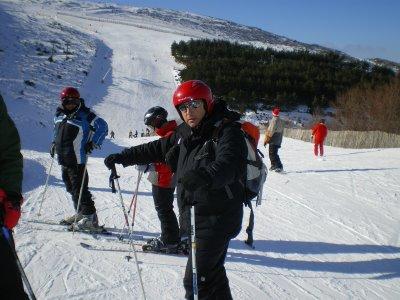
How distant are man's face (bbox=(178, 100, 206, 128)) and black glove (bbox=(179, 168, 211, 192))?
2.05ft

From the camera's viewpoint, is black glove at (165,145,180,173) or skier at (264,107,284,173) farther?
skier at (264,107,284,173)

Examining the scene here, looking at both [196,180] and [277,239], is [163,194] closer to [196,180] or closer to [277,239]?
[277,239]

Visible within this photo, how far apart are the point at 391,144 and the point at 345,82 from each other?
46685 millimetres

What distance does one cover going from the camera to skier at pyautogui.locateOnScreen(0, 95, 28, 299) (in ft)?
8.84

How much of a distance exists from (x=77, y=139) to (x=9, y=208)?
11.7 feet

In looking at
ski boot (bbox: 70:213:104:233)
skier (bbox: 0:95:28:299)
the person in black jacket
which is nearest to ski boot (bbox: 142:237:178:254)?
ski boot (bbox: 70:213:104:233)

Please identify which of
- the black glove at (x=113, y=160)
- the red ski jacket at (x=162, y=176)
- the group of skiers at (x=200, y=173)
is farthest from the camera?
the red ski jacket at (x=162, y=176)

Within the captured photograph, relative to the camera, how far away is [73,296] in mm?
4492

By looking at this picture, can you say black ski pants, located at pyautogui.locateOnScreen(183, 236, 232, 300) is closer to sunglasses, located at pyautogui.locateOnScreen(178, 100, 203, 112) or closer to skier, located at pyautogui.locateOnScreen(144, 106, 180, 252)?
sunglasses, located at pyautogui.locateOnScreen(178, 100, 203, 112)

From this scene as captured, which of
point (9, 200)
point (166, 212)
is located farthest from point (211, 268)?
point (166, 212)

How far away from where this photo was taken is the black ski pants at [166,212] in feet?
18.6

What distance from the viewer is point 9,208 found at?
2775 mm

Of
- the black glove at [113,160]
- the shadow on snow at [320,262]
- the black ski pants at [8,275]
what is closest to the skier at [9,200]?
the black ski pants at [8,275]

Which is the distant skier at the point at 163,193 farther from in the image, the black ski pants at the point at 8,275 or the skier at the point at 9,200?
the black ski pants at the point at 8,275
